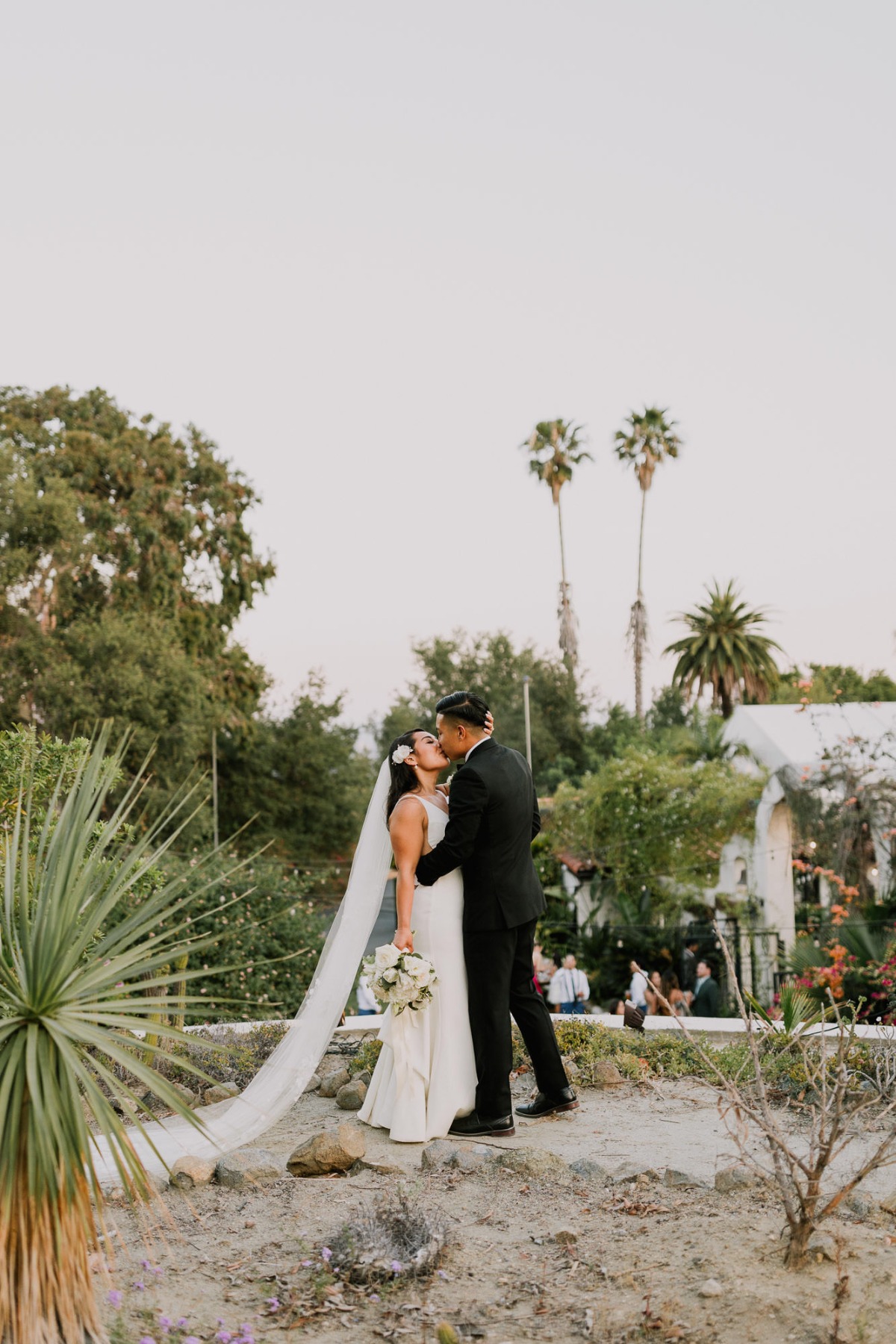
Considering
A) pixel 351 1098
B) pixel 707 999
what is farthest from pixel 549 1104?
pixel 707 999

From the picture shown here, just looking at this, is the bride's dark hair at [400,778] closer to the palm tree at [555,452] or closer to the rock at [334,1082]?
the rock at [334,1082]

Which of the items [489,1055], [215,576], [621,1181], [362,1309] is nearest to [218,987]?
[489,1055]

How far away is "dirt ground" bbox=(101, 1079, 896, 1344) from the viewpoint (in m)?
3.05

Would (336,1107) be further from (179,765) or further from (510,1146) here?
(179,765)

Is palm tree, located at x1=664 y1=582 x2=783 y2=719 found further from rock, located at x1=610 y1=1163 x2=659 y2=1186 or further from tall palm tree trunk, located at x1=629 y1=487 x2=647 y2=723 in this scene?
rock, located at x1=610 y1=1163 x2=659 y2=1186

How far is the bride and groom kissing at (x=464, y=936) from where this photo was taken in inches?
209

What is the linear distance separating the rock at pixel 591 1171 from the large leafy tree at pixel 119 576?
17233 mm

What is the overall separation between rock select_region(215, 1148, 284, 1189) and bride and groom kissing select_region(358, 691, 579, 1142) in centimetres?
76

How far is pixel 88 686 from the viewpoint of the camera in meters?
23.3

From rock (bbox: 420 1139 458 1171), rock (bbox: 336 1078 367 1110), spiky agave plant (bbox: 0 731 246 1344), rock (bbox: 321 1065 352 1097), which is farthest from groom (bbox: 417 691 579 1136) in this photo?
spiky agave plant (bbox: 0 731 246 1344)

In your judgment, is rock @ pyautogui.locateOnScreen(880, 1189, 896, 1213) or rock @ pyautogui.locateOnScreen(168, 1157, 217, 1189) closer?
rock @ pyautogui.locateOnScreen(880, 1189, 896, 1213)

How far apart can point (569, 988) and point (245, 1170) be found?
31.3 feet

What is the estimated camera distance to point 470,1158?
469 centimetres

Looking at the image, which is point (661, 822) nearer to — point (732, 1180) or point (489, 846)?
point (489, 846)
